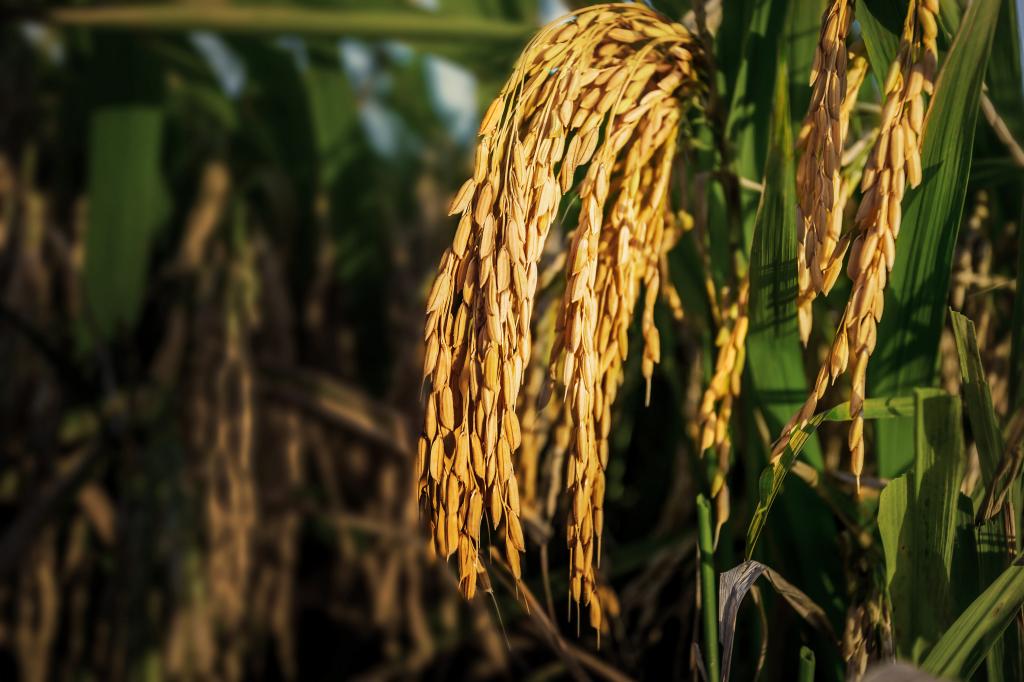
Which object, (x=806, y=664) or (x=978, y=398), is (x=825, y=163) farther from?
(x=806, y=664)

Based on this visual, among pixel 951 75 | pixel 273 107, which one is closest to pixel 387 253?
pixel 273 107

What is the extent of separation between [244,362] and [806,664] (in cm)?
99

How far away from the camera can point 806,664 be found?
1.75 feet

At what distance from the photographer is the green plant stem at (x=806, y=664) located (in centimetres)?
53

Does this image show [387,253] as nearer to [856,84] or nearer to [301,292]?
[301,292]

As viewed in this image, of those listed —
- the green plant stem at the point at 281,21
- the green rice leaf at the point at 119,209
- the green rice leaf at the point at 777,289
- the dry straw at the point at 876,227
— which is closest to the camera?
the dry straw at the point at 876,227

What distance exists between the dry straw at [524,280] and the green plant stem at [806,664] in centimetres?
12

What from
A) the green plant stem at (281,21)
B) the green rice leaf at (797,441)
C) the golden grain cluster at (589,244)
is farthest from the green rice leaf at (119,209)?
the green rice leaf at (797,441)

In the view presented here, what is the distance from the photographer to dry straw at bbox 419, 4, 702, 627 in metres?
0.50

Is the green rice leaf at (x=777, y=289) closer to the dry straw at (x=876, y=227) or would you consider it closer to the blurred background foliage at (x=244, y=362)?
the dry straw at (x=876, y=227)

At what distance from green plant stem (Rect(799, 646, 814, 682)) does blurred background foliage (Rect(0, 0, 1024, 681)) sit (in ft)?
1.03

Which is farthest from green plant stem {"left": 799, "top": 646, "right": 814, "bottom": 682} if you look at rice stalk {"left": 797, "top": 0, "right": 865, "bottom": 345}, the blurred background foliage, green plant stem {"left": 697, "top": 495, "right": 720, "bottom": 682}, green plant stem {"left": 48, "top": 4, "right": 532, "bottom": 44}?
green plant stem {"left": 48, "top": 4, "right": 532, "bottom": 44}

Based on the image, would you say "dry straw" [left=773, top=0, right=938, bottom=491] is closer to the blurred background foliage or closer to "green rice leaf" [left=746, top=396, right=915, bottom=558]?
"green rice leaf" [left=746, top=396, right=915, bottom=558]

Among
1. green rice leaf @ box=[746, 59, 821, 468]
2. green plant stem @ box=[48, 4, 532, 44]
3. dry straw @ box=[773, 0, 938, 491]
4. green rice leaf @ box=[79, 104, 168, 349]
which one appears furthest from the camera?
green rice leaf @ box=[79, 104, 168, 349]
